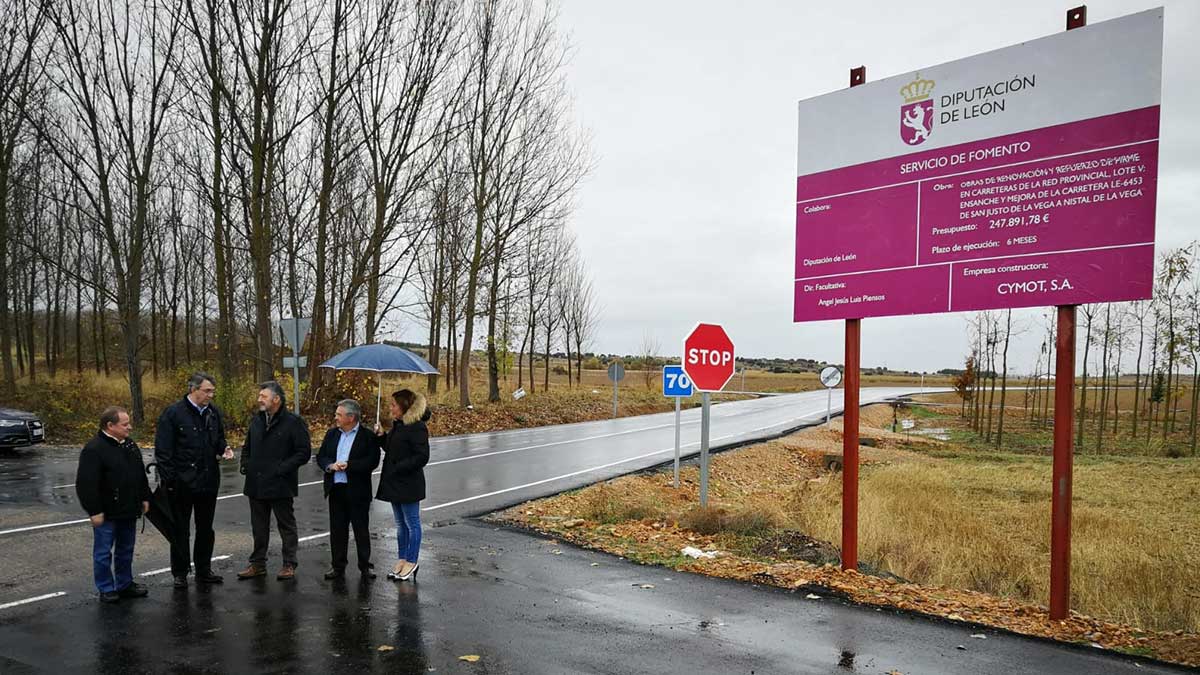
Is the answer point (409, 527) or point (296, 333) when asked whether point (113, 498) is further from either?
point (296, 333)

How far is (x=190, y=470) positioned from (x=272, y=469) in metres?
0.68

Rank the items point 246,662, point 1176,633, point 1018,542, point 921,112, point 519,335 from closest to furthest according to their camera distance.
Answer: point 246,662
point 1176,633
point 921,112
point 1018,542
point 519,335

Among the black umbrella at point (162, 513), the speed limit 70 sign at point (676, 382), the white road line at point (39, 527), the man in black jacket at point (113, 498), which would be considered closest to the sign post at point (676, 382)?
the speed limit 70 sign at point (676, 382)

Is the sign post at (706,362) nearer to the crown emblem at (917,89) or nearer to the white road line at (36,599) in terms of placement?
the crown emblem at (917,89)

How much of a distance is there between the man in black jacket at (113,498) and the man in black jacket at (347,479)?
152 cm

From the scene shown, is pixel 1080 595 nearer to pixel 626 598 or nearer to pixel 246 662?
pixel 626 598

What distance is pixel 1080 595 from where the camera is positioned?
8.51 m

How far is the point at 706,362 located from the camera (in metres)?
10.8

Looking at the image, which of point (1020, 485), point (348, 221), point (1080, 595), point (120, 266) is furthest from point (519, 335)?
point (1080, 595)

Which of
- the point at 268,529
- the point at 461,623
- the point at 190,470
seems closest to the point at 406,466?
the point at 268,529

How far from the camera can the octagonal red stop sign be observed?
10633mm

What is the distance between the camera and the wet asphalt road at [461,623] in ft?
17.4

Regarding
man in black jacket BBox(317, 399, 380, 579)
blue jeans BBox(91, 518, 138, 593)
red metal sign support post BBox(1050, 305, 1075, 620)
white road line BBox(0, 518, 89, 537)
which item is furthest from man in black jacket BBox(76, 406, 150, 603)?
red metal sign support post BBox(1050, 305, 1075, 620)

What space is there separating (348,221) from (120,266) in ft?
28.0
